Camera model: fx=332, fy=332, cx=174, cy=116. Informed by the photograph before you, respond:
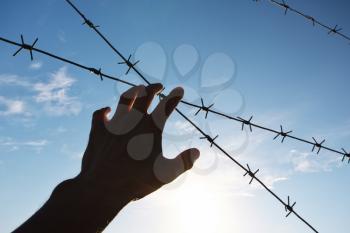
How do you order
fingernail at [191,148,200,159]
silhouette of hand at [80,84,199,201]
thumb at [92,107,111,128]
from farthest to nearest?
thumb at [92,107,111,128], fingernail at [191,148,200,159], silhouette of hand at [80,84,199,201]

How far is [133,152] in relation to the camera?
222cm

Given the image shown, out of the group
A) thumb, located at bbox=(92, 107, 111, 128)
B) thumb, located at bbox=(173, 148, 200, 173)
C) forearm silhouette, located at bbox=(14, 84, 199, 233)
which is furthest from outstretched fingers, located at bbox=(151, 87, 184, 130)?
thumb, located at bbox=(92, 107, 111, 128)

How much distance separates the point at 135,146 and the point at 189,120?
1271mm

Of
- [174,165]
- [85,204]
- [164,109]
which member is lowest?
[85,204]

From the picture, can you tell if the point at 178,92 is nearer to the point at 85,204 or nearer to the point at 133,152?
the point at 133,152

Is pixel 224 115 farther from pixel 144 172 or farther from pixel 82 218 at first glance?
pixel 82 218

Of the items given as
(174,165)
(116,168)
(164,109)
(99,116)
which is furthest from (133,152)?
(99,116)

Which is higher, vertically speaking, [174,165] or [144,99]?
[144,99]

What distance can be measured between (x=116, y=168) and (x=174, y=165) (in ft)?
1.24

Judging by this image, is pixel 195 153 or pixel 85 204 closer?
pixel 85 204

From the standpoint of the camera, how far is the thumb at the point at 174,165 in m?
2.16

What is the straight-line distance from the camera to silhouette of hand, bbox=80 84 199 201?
211 cm

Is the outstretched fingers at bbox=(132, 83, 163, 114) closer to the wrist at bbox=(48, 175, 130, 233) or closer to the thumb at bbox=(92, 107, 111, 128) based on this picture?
the thumb at bbox=(92, 107, 111, 128)

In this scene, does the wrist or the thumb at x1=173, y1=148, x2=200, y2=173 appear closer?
the wrist
